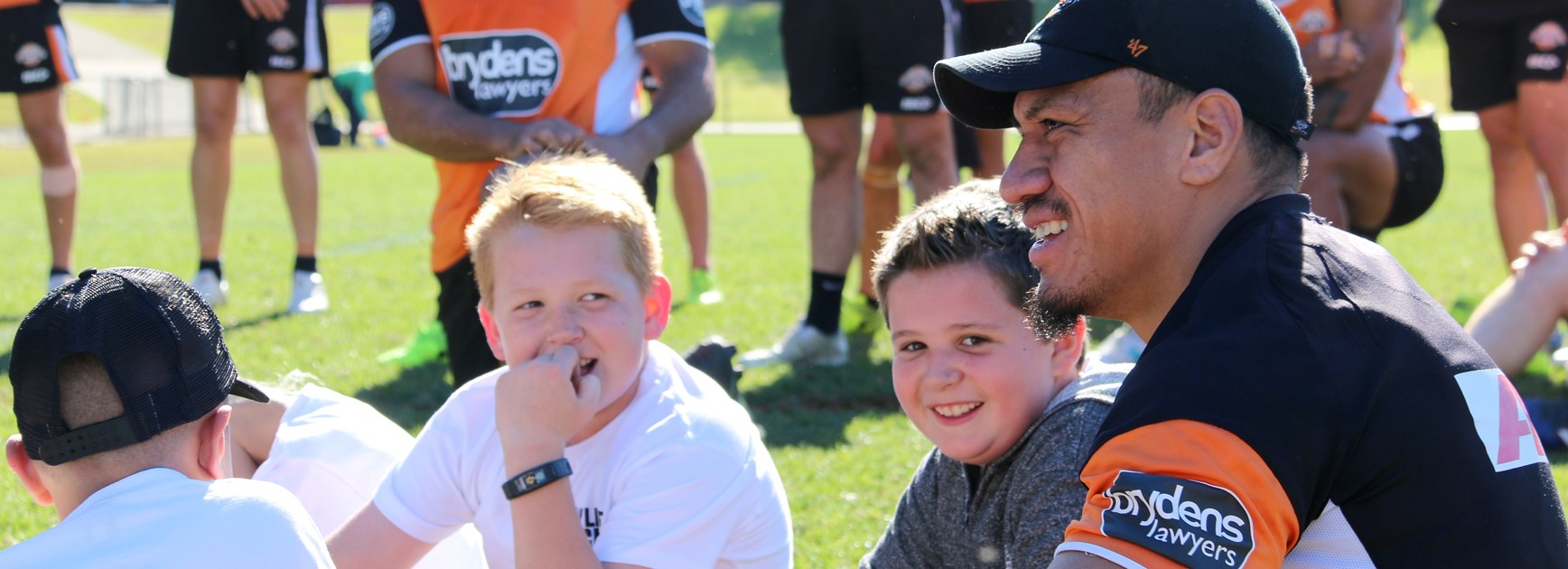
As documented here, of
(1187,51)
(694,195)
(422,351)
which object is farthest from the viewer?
(694,195)

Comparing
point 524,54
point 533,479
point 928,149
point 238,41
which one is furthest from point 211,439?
point 238,41

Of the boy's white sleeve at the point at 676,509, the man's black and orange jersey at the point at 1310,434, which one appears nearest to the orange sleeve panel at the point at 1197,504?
the man's black and orange jersey at the point at 1310,434

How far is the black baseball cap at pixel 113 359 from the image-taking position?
5.87 ft

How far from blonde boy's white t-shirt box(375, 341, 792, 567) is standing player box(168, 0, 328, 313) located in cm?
467

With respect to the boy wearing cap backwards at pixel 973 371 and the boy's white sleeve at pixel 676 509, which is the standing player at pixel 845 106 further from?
the boy's white sleeve at pixel 676 509

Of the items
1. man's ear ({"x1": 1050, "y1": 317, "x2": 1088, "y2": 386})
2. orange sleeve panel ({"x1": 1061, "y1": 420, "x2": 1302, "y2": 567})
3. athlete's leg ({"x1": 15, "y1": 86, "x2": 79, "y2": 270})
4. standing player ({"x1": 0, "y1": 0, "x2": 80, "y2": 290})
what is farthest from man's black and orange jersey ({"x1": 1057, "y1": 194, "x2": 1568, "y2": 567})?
athlete's leg ({"x1": 15, "y1": 86, "x2": 79, "y2": 270})

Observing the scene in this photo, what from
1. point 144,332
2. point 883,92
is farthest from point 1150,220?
point 883,92

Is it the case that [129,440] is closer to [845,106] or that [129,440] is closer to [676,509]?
[676,509]

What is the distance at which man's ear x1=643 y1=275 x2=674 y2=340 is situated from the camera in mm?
2691

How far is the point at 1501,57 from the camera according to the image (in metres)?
5.96

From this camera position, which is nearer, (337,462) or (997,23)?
(337,462)

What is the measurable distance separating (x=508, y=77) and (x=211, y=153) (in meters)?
3.12

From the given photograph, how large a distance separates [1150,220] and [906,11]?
4.05 metres

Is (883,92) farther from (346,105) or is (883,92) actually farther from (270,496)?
(346,105)
